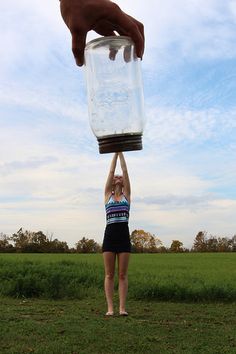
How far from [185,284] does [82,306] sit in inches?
97.7

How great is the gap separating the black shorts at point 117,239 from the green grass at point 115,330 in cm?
89

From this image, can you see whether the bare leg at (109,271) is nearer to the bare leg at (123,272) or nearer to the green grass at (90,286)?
the bare leg at (123,272)

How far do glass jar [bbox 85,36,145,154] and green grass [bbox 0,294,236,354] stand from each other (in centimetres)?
249

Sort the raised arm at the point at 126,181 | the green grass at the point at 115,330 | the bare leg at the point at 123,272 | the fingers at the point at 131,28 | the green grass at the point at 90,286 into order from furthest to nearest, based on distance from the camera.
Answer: the green grass at the point at 90,286 < the raised arm at the point at 126,181 < the bare leg at the point at 123,272 < the green grass at the point at 115,330 < the fingers at the point at 131,28

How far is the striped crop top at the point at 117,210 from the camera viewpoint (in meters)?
7.24

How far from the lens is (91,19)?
2.28 metres

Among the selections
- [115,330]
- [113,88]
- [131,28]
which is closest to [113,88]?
[113,88]

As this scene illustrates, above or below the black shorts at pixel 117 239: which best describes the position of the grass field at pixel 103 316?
below

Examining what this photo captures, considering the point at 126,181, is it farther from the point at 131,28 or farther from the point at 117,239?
the point at 131,28

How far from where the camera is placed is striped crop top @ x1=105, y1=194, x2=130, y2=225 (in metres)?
7.24

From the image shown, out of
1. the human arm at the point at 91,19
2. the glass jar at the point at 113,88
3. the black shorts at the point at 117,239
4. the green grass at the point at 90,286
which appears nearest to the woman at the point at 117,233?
the black shorts at the point at 117,239

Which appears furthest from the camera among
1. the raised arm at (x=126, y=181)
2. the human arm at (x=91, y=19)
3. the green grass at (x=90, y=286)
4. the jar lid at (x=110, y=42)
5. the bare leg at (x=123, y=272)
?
the green grass at (x=90, y=286)

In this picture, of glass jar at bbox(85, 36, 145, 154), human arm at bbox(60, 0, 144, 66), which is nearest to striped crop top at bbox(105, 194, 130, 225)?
glass jar at bbox(85, 36, 145, 154)

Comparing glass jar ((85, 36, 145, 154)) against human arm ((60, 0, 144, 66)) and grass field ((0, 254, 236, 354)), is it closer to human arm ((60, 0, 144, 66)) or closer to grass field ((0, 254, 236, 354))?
human arm ((60, 0, 144, 66))
